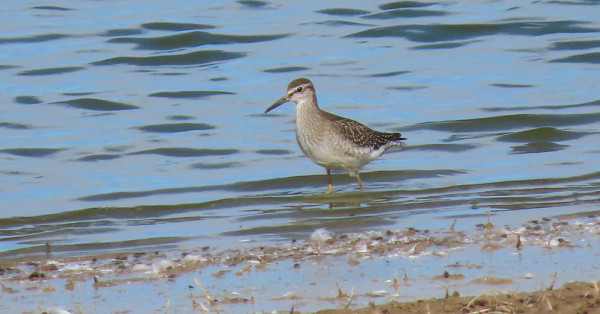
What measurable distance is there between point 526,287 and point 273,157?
7.34 m

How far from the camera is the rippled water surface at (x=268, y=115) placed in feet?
35.6

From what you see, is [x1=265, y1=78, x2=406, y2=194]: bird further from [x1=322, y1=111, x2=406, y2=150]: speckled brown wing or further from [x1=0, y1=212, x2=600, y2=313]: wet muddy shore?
[x1=0, y1=212, x2=600, y2=313]: wet muddy shore

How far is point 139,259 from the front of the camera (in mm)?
8453

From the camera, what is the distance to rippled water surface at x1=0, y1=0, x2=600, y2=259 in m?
10.9

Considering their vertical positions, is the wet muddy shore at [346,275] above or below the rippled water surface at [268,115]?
above

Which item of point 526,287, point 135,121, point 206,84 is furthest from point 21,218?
point 206,84

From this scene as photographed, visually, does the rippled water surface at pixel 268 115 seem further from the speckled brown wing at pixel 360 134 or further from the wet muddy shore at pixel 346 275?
the wet muddy shore at pixel 346 275

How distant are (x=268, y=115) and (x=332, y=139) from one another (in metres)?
4.13

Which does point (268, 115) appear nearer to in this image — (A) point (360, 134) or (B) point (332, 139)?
(A) point (360, 134)

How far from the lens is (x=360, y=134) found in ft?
40.2

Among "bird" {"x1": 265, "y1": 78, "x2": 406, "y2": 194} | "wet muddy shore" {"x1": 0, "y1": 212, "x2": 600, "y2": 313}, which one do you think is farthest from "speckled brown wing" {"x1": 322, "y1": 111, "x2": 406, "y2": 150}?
"wet muddy shore" {"x1": 0, "y1": 212, "x2": 600, "y2": 313}

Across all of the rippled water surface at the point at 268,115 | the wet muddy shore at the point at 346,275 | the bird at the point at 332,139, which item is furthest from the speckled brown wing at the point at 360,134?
the wet muddy shore at the point at 346,275

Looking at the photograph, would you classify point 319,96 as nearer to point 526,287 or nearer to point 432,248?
point 432,248

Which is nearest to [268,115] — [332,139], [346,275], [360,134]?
[360,134]
